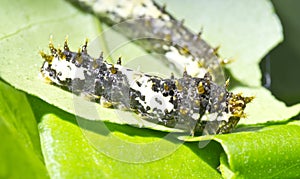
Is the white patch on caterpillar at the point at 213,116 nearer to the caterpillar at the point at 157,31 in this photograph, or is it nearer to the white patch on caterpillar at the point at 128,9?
the caterpillar at the point at 157,31

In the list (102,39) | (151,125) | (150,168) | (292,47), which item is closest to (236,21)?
(292,47)

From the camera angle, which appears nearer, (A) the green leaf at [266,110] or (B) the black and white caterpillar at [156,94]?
(B) the black and white caterpillar at [156,94]

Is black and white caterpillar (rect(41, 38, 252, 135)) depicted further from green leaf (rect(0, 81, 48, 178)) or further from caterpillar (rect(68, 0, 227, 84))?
caterpillar (rect(68, 0, 227, 84))

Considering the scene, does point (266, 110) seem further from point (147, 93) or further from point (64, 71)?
point (64, 71)

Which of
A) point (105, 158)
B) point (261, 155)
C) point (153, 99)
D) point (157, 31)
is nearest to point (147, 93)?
point (153, 99)

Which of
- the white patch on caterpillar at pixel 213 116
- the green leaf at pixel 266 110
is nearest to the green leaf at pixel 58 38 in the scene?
the green leaf at pixel 266 110

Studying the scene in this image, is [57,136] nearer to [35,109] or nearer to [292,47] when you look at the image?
[35,109]

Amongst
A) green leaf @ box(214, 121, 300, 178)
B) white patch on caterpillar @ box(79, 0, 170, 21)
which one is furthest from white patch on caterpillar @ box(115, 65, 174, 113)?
white patch on caterpillar @ box(79, 0, 170, 21)
